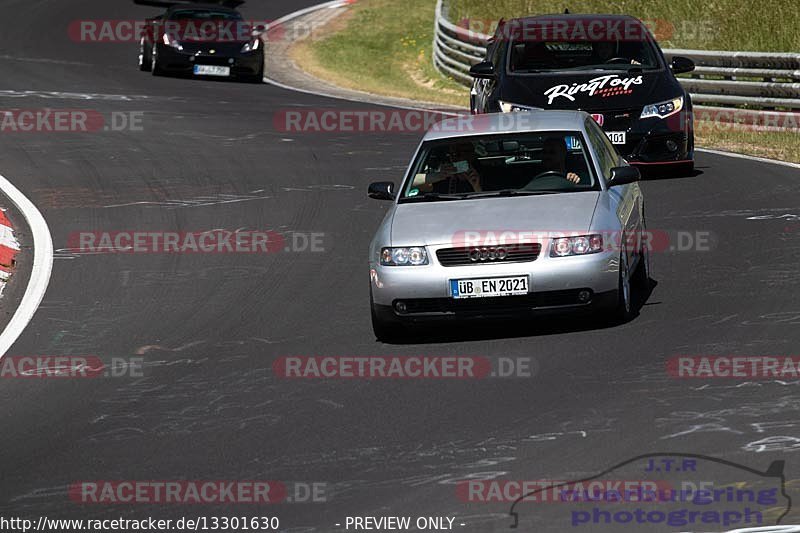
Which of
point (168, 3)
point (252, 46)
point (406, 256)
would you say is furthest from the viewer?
point (168, 3)

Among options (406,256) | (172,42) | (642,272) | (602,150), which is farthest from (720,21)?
(406,256)

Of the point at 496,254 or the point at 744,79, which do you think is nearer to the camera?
the point at 496,254

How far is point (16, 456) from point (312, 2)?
121 feet

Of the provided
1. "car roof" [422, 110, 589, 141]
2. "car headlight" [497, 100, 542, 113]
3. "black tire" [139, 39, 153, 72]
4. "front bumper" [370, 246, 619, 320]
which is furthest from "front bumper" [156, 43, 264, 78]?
"front bumper" [370, 246, 619, 320]

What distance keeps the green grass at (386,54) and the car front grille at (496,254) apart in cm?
1754

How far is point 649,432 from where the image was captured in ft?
25.7

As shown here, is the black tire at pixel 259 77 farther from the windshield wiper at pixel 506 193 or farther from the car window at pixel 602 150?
the windshield wiper at pixel 506 193

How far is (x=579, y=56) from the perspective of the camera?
17.7m

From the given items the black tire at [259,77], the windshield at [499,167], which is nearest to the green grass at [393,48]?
the black tire at [259,77]

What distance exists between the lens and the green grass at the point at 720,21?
2894 cm

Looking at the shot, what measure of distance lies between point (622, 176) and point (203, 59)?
19173 millimetres

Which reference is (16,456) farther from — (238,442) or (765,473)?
(765,473)

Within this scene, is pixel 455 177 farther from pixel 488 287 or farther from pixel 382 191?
pixel 488 287

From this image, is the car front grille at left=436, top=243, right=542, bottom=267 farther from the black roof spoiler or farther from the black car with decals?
the black roof spoiler
